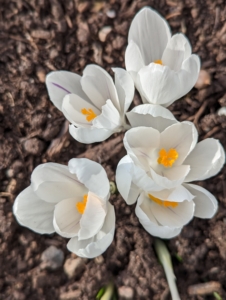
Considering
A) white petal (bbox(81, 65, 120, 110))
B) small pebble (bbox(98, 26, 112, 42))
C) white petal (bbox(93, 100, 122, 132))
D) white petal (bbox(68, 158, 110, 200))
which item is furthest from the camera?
small pebble (bbox(98, 26, 112, 42))

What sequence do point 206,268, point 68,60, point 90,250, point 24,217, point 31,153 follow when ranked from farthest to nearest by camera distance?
point 68,60, point 31,153, point 206,268, point 24,217, point 90,250

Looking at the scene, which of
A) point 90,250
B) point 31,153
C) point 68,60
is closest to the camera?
point 90,250

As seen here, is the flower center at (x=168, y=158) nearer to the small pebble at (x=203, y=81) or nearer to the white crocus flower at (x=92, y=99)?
the white crocus flower at (x=92, y=99)

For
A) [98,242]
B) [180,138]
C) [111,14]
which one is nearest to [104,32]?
[111,14]

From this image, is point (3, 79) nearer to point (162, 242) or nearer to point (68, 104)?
point (68, 104)

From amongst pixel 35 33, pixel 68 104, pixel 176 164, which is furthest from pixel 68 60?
pixel 176 164

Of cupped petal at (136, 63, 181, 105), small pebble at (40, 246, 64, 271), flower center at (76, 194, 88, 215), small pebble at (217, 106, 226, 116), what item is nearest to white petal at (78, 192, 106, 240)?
flower center at (76, 194, 88, 215)

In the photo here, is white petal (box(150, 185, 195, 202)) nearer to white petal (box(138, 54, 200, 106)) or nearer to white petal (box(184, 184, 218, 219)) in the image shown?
white petal (box(184, 184, 218, 219))
